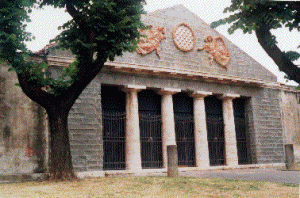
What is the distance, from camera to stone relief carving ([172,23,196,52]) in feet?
60.3

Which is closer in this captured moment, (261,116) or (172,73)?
(172,73)

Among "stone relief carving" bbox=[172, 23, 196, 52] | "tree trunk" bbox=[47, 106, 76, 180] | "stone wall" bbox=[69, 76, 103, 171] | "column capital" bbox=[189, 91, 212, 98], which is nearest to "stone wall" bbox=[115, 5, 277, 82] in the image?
"stone relief carving" bbox=[172, 23, 196, 52]

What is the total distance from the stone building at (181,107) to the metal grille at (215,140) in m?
0.06

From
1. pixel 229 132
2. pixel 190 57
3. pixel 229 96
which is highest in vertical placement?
pixel 190 57

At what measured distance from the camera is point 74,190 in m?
9.04

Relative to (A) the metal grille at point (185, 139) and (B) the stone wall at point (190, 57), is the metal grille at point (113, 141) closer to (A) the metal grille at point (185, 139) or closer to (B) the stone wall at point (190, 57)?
(B) the stone wall at point (190, 57)

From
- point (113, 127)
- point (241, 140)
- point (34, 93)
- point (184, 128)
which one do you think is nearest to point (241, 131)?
point (241, 140)

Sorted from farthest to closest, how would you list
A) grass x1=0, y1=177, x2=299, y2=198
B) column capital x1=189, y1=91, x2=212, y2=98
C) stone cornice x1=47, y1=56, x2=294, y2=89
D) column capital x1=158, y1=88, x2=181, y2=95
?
1. column capital x1=189, y1=91, x2=212, y2=98
2. column capital x1=158, y1=88, x2=181, y2=95
3. stone cornice x1=47, y1=56, x2=294, y2=89
4. grass x1=0, y1=177, x2=299, y2=198

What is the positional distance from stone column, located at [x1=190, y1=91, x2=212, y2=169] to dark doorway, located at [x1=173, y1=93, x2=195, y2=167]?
1.43ft

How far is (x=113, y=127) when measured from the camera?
54.1ft

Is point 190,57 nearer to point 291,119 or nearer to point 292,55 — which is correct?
point 291,119

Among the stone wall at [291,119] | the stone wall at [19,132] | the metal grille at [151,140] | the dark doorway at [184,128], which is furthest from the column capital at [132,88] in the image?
the stone wall at [291,119]

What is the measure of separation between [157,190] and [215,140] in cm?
1049

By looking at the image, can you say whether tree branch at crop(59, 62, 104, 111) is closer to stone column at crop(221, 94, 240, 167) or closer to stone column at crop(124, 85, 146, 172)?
stone column at crop(124, 85, 146, 172)
